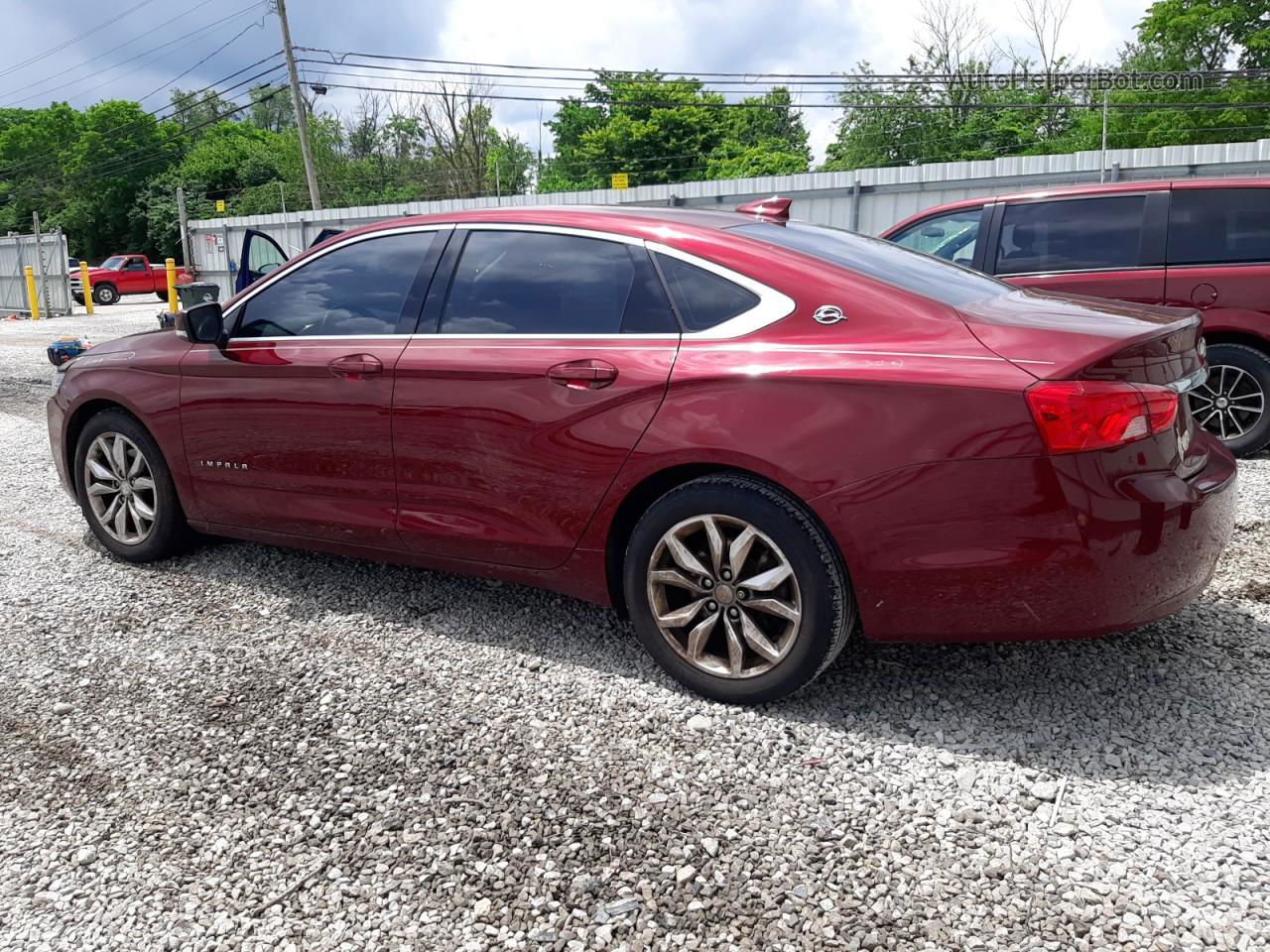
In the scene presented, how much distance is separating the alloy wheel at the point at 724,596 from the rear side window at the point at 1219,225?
4.91 meters

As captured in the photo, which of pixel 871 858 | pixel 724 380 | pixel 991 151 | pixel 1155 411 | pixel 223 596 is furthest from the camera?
pixel 991 151

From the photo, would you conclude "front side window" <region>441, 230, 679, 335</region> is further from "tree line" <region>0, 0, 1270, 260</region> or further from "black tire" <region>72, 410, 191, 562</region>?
"tree line" <region>0, 0, 1270, 260</region>

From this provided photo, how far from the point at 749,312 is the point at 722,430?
0.40 metres

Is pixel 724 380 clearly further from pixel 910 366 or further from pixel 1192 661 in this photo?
pixel 1192 661

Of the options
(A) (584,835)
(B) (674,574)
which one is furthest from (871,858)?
(B) (674,574)

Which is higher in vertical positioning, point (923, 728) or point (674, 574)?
point (674, 574)

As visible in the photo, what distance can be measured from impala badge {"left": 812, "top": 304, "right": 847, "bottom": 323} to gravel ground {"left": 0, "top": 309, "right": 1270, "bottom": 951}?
3.96 ft

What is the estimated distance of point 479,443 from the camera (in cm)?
A: 363

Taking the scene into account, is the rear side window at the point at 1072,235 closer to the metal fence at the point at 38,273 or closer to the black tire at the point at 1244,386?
the black tire at the point at 1244,386

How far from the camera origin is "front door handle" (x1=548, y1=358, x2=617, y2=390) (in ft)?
11.0

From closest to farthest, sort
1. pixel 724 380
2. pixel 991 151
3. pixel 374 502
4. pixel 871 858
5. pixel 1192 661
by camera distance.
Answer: pixel 871 858
pixel 724 380
pixel 1192 661
pixel 374 502
pixel 991 151

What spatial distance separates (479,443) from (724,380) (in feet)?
3.17

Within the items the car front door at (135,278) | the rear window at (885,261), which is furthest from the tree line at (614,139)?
the rear window at (885,261)

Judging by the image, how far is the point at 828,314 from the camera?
123 inches
